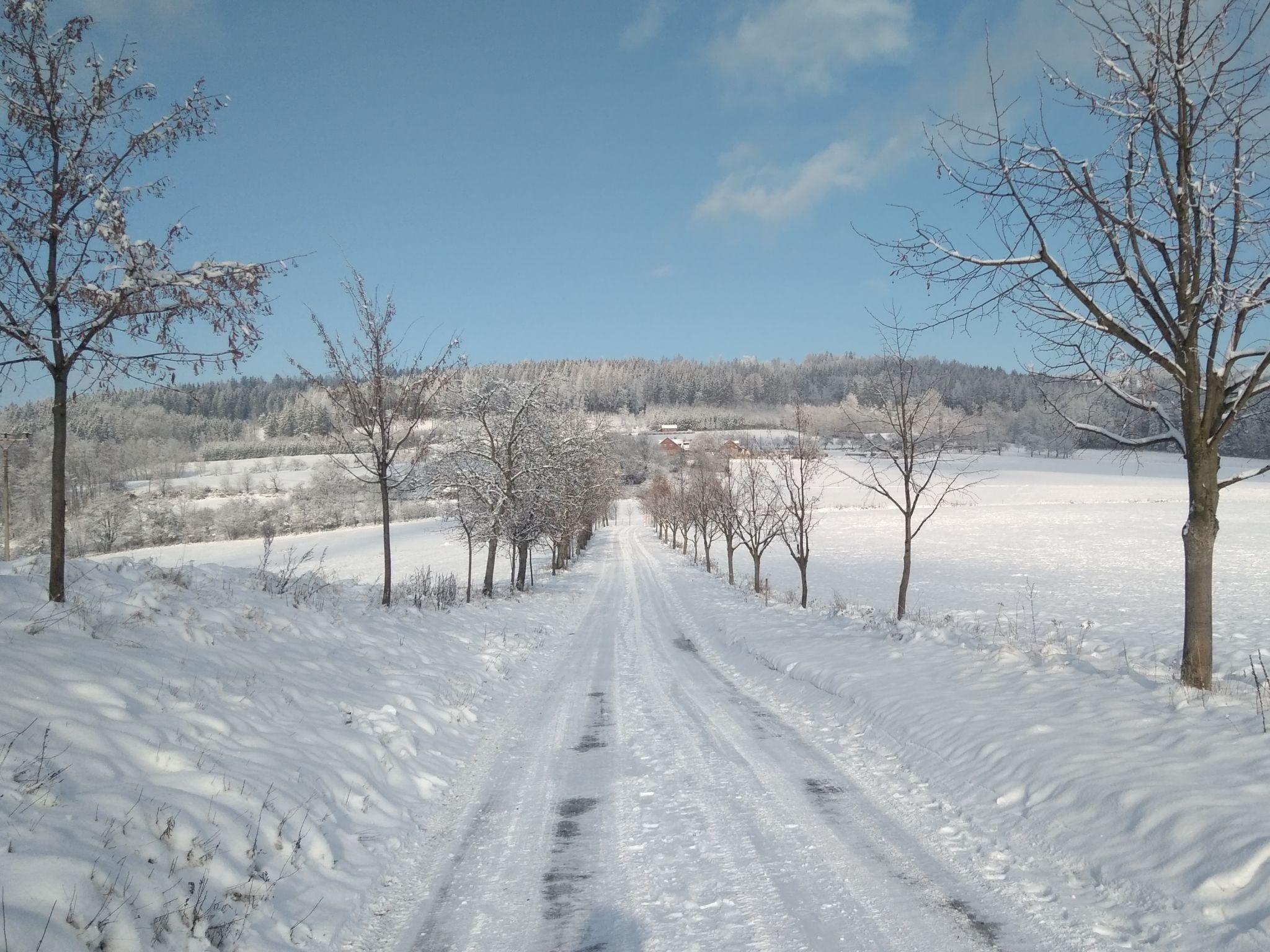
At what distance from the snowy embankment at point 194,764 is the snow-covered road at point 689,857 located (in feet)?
2.43

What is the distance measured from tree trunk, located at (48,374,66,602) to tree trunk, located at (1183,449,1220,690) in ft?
37.6

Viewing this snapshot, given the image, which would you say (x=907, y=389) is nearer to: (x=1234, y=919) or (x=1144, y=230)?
(x=1144, y=230)

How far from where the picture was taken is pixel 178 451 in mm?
84375

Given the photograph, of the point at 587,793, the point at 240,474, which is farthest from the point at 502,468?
the point at 240,474

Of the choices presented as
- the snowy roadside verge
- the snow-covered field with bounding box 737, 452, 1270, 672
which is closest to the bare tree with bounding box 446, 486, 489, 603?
the snow-covered field with bounding box 737, 452, 1270, 672

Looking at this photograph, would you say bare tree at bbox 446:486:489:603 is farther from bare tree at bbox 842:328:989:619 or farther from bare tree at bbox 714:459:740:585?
bare tree at bbox 842:328:989:619

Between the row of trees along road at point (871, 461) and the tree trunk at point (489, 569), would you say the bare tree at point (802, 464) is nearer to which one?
the row of trees along road at point (871, 461)

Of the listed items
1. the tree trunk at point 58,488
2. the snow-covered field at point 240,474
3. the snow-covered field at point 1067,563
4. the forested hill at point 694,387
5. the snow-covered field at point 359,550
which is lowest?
the snow-covered field at point 359,550

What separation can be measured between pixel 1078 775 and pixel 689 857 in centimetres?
337

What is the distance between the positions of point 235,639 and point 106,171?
559 cm

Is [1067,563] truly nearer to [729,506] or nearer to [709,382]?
[729,506]

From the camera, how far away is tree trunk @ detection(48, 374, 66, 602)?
6.28m

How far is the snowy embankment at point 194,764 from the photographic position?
3314 mm

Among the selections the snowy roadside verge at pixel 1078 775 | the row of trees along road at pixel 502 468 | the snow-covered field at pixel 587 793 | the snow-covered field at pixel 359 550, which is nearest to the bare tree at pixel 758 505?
the row of trees along road at pixel 502 468
